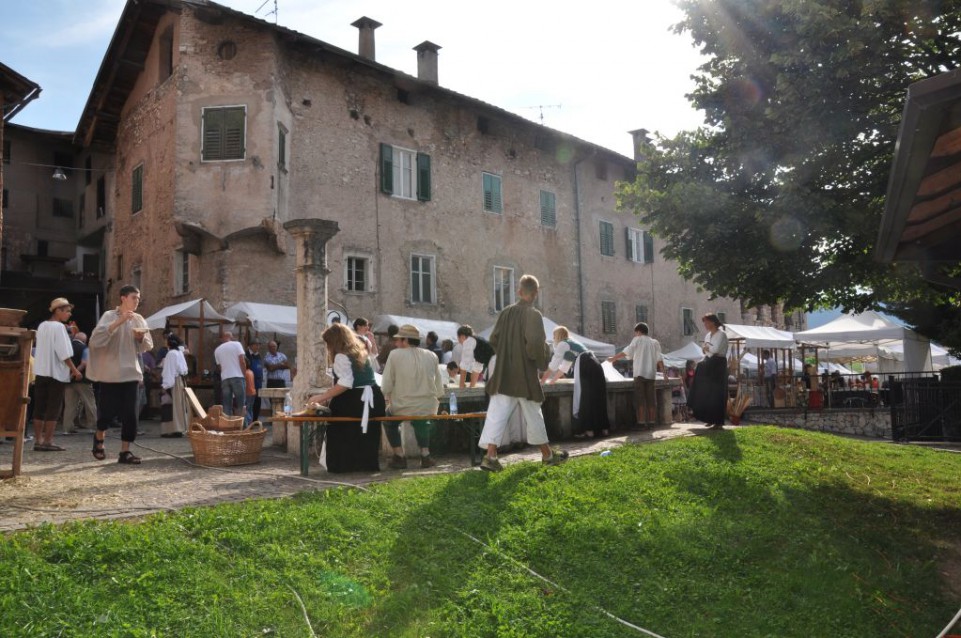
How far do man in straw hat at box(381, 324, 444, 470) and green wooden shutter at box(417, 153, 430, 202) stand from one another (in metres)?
14.1

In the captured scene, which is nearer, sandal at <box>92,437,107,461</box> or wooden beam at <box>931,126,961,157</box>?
wooden beam at <box>931,126,961,157</box>

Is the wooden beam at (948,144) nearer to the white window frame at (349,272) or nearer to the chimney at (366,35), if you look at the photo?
the white window frame at (349,272)

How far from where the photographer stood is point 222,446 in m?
8.16

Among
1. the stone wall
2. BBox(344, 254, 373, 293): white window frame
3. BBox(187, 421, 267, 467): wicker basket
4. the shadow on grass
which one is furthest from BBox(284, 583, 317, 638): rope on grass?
BBox(344, 254, 373, 293): white window frame

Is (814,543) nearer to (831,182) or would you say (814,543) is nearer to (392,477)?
(392,477)

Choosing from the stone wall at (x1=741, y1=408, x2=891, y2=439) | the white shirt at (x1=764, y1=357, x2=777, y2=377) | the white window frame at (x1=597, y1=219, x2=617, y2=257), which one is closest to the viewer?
the stone wall at (x1=741, y1=408, x2=891, y2=439)

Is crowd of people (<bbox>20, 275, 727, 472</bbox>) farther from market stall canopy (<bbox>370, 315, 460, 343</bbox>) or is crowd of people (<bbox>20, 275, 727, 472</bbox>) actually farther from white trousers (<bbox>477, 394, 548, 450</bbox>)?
market stall canopy (<bbox>370, 315, 460, 343</bbox>)

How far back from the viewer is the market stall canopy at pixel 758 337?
24.0 meters

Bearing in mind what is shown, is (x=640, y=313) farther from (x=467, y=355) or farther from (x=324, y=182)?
(x=467, y=355)

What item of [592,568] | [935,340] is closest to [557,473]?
[592,568]

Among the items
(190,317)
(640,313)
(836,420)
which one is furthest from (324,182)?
(640,313)

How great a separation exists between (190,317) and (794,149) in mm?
12224

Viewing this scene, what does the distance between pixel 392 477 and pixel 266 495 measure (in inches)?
57.1

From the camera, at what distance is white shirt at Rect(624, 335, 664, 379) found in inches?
473
